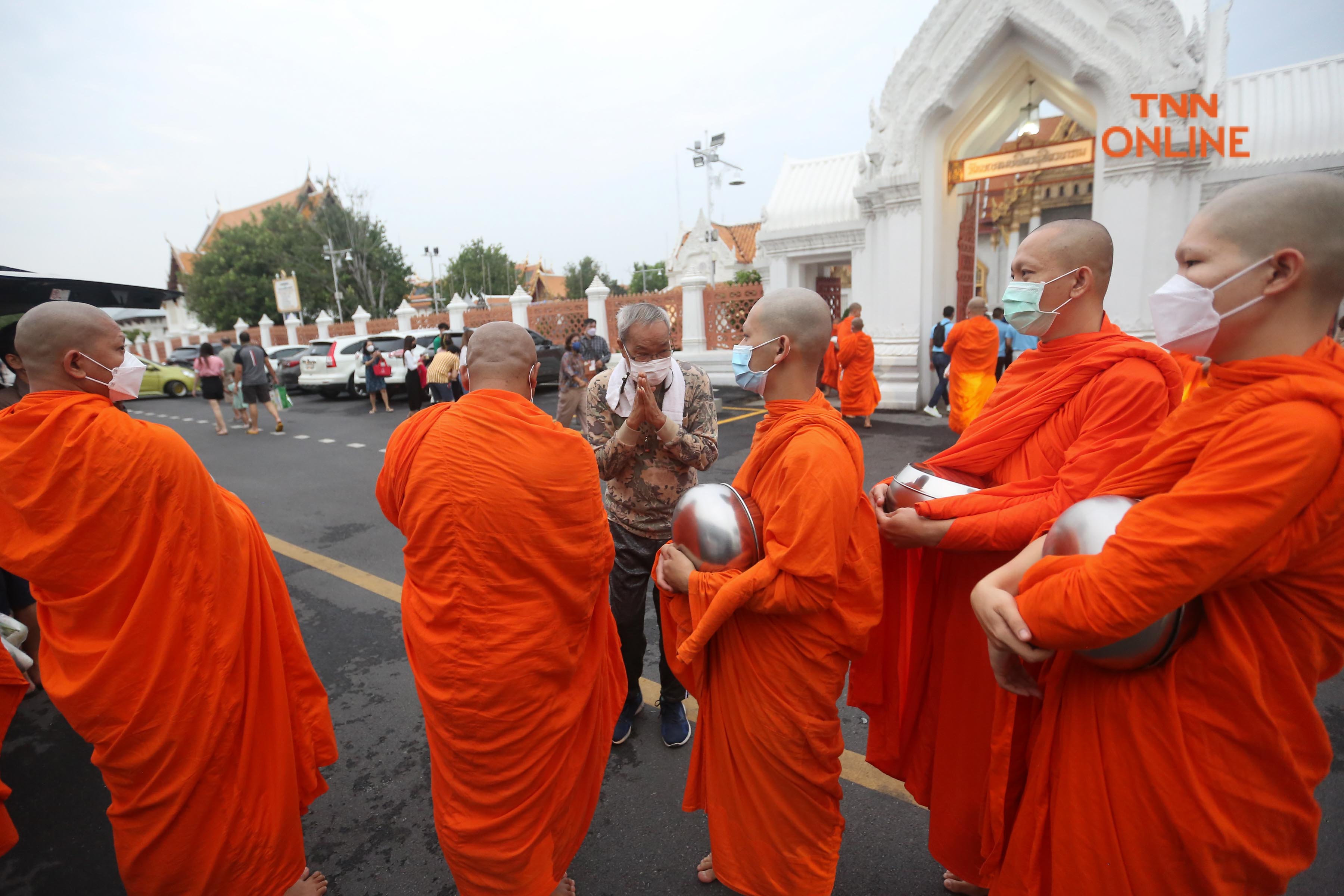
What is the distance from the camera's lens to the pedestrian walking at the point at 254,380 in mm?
11227

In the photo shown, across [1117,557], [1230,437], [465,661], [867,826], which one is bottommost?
[867,826]

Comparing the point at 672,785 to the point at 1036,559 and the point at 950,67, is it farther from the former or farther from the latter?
the point at 950,67

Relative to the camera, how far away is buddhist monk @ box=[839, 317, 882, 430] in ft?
30.4

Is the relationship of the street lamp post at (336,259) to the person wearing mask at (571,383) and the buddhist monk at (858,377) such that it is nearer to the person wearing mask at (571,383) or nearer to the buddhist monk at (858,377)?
the buddhist monk at (858,377)

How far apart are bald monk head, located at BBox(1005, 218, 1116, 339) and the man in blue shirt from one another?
7.53 meters

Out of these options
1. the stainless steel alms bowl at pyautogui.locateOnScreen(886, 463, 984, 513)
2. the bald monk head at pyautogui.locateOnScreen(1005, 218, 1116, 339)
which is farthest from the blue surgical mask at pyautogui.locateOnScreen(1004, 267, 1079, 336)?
the stainless steel alms bowl at pyautogui.locateOnScreen(886, 463, 984, 513)

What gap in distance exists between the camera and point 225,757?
2043 millimetres

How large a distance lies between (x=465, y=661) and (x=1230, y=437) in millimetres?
1822

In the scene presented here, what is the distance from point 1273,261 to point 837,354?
339 inches

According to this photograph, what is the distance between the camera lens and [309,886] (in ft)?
7.25

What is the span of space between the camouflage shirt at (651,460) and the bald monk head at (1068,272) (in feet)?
4.16

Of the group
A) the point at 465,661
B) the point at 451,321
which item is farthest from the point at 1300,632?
the point at 451,321

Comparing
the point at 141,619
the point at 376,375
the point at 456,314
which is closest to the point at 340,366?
the point at 376,375

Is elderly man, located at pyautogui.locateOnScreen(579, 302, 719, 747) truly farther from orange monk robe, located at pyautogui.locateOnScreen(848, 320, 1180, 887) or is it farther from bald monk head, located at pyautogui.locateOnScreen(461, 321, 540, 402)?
orange monk robe, located at pyautogui.locateOnScreen(848, 320, 1180, 887)
